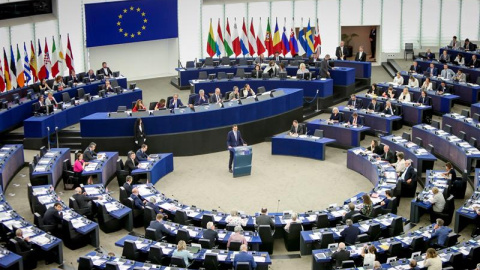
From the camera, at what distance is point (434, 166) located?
28078mm

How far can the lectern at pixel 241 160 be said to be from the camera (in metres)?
→ 27.9

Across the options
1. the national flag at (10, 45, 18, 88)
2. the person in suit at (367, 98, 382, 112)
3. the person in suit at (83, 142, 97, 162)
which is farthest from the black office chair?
the national flag at (10, 45, 18, 88)

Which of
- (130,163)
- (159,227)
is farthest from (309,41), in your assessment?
(159,227)

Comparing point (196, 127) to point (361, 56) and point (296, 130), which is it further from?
point (361, 56)

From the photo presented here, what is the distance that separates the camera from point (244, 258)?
18.9 m

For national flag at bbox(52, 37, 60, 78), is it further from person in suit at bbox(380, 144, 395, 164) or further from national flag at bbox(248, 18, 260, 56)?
person in suit at bbox(380, 144, 395, 164)

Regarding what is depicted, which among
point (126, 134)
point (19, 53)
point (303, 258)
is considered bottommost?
point (303, 258)

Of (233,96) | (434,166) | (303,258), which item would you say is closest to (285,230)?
(303,258)

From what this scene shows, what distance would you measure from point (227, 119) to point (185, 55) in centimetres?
1286

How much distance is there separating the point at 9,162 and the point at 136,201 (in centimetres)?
617

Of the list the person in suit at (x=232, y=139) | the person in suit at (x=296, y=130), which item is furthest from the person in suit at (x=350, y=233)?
the person in suit at (x=296, y=130)

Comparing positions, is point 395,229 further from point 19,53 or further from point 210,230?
point 19,53

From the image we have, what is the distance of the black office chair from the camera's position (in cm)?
2109

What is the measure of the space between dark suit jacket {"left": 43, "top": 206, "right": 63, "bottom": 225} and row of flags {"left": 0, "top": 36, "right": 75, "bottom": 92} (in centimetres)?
1249
